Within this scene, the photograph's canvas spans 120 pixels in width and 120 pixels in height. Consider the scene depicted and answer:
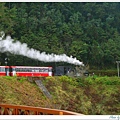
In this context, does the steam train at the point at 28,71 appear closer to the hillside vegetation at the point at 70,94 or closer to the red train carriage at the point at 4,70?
the red train carriage at the point at 4,70

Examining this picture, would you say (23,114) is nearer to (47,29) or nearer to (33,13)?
(47,29)

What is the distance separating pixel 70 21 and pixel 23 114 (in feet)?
38.9

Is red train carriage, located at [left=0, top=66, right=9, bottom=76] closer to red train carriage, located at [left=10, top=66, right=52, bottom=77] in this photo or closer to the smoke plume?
red train carriage, located at [left=10, top=66, right=52, bottom=77]

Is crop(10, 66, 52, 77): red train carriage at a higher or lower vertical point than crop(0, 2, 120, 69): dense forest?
lower

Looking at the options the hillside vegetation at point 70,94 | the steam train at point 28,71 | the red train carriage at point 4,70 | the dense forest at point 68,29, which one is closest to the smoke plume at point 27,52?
the dense forest at point 68,29

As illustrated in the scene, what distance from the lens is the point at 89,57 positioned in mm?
13648

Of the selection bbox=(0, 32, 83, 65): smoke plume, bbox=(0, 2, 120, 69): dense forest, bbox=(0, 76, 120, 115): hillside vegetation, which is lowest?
bbox=(0, 76, 120, 115): hillside vegetation

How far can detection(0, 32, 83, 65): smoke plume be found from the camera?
12.3 metres

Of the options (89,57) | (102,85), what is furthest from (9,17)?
(102,85)

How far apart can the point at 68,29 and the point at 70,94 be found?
5.31m

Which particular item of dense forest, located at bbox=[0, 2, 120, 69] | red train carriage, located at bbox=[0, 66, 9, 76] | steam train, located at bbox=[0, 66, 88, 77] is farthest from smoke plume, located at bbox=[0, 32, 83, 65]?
red train carriage, located at bbox=[0, 66, 9, 76]

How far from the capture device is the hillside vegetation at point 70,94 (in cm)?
819

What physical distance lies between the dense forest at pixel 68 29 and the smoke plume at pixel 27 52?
16cm

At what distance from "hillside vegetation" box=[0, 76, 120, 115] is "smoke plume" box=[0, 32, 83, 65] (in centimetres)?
280
